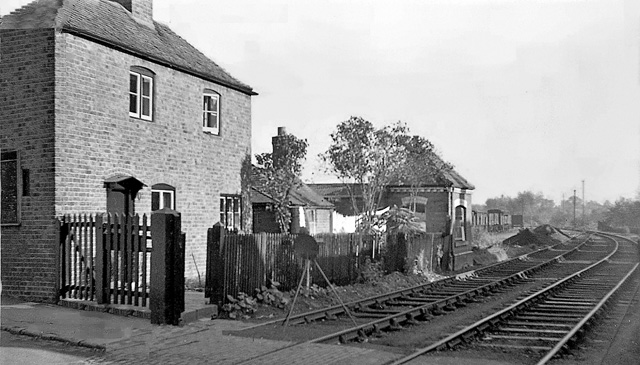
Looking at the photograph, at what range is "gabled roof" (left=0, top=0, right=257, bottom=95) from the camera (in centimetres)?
1366

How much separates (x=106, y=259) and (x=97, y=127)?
3.53 meters

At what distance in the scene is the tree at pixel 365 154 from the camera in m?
27.4

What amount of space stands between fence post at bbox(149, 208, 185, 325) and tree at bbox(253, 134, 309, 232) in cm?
1340

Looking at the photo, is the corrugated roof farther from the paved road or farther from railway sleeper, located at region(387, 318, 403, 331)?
the paved road

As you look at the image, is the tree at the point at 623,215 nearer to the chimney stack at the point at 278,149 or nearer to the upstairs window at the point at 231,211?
the chimney stack at the point at 278,149

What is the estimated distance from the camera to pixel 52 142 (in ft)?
42.1

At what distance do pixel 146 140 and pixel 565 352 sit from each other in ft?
34.1

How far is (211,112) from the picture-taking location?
18.6 meters

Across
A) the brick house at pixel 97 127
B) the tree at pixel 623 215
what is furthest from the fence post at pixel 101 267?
the tree at pixel 623 215

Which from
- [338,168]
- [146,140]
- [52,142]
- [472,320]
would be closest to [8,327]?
[52,142]

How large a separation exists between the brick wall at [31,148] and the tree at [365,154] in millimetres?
15767

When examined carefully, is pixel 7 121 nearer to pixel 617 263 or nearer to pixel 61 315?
pixel 61 315

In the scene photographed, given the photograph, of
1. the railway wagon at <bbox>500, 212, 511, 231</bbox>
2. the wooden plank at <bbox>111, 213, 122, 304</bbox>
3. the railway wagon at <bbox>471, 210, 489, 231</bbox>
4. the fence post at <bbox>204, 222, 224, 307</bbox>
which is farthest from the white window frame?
the railway wagon at <bbox>500, 212, 511, 231</bbox>

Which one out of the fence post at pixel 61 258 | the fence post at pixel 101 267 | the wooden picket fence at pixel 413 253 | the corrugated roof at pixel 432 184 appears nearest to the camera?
the fence post at pixel 101 267
